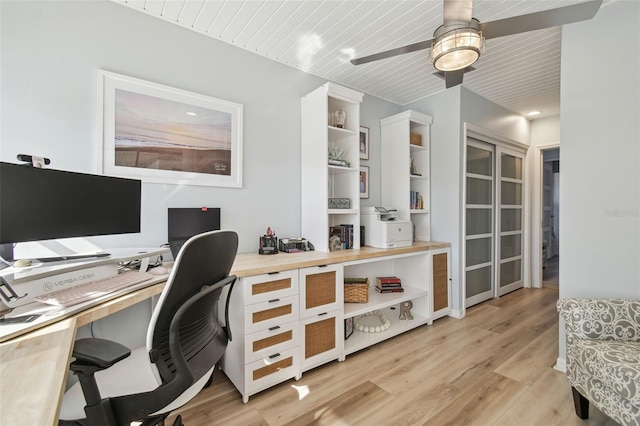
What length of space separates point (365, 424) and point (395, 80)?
304 cm

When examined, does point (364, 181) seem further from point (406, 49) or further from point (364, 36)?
point (406, 49)

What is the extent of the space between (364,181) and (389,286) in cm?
119

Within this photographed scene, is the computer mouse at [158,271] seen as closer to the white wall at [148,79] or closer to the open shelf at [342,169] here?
the white wall at [148,79]

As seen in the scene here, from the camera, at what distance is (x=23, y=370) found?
2.23ft

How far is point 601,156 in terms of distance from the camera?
190 centimetres

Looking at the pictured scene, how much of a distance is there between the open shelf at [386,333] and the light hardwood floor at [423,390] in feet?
0.20

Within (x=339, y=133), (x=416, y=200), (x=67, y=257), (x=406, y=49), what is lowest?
(x=67, y=257)

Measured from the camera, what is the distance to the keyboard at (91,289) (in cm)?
110

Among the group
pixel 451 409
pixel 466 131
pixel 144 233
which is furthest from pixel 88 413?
pixel 466 131

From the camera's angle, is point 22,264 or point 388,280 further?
point 388,280

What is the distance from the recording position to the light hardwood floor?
5.22ft

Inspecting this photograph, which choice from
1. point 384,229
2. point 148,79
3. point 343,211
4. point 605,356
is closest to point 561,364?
point 605,356

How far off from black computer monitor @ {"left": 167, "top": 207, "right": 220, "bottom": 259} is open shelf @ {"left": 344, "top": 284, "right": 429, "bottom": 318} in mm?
1309

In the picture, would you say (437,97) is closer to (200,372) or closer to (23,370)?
(200,372)
